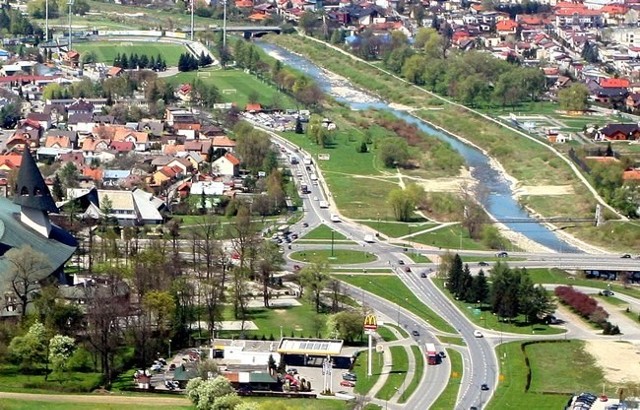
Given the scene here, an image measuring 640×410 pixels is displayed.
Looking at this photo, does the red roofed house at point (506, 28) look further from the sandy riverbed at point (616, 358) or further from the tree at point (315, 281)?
the sandy riverbed at point (616, 358)

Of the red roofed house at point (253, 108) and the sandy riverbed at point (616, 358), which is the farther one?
the red roofed house at point (253, 108)

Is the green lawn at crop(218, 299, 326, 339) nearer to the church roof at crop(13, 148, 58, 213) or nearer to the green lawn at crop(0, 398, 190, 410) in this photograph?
the church roof at crop(13, 148, 58, 213)

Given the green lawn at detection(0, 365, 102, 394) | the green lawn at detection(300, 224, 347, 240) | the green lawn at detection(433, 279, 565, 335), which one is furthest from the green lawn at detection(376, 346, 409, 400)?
the green lawn at detection(300, 224, 347, 240)

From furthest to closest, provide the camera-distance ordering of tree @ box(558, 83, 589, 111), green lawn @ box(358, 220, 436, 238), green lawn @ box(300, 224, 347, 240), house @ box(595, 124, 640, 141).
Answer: tree @ box(558, 83, 589, 111), house @ box(595, 124, 640, 141), green lawn @ box(358, 220, 436, 238), green lawn @ box(300, 224, 347, 240)

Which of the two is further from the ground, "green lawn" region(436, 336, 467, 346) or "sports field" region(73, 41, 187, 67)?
→ "green lawn" region(436, 336, 467, 346)

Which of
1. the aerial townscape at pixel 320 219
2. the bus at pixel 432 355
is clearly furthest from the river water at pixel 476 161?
the bus at pixel 432 355

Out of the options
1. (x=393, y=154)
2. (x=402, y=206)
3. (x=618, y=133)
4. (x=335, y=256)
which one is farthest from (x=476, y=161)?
(x=335, y=256)

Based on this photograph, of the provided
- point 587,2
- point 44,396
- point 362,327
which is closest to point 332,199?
point 362,327

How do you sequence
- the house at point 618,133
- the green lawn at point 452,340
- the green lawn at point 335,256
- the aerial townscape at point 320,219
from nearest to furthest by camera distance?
the aerial townscape at point 320,219 < the green lawn at point 452,340 < the green lawn at point 335,256 < the house at point 618,133
